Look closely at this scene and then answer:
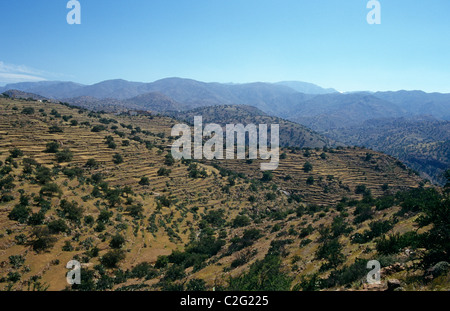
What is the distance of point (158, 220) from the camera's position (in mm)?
23484

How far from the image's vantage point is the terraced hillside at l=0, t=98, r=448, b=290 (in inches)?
485

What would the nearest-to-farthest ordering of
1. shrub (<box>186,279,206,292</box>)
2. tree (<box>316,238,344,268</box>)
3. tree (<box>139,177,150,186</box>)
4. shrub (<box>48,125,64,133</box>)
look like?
shrub (<box>186,279,206,292</box>)
tree (<box>316,238,344,268</box>)
tree (<box>139,177,150,186</box>)
shrub (<box>48,125,64,133</box>)

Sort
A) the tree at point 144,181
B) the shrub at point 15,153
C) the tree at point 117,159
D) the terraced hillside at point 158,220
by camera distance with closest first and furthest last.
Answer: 1. the terraced hillside at point 158,220
2. the shrub at point 15,153
3. the tree at point 144,181
4. the tree at point 117,159

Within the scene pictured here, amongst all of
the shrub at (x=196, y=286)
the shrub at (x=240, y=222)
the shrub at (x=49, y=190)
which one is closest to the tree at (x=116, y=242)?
the shrub at (x=49, y=190)

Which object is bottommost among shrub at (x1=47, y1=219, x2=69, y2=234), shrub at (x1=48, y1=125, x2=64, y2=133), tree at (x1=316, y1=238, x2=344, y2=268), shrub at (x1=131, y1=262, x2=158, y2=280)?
shrub at (x1=131, y1=262, x2=158, y2=280)

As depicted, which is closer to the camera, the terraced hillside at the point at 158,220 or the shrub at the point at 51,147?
the terraced hillside at the point at 158,220

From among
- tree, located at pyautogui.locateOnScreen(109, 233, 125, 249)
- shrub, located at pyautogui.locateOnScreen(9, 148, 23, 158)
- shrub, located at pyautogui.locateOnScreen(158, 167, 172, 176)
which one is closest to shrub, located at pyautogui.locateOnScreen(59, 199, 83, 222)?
tree, located at pyautogui.locateOnScreen(109, 233, 125, 249)

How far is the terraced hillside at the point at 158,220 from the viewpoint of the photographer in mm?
12320

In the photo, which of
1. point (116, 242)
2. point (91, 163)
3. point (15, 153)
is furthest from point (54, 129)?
point (116, 242)

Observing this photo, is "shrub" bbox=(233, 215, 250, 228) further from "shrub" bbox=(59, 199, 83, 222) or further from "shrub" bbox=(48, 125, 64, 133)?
"shrub" bbox=(48, 125, 64, 133)

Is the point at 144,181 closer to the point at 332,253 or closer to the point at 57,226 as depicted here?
the point at 57,226

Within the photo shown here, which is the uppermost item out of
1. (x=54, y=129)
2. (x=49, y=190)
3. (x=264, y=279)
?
(x=54, y=129)

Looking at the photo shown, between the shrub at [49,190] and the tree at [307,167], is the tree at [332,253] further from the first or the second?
the tree at [307,167]
